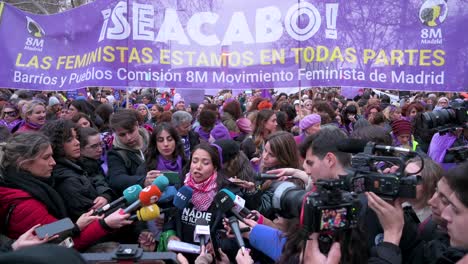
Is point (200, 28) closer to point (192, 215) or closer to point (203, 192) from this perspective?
point (203, 192)

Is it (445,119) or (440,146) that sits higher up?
(445,119)

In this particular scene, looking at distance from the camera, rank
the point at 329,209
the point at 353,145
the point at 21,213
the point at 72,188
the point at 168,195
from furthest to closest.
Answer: the point at 168,195
the point at 72,188
the point at 21,213
the point at 353,145
the point at 329,209

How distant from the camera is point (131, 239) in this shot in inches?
152

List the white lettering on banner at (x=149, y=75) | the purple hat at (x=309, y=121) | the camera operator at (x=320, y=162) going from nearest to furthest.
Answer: the camera operator at (x=320, y=162)
the purple hat at (x=309, y=121)
the white lettering on banner at (x=149, y=75)

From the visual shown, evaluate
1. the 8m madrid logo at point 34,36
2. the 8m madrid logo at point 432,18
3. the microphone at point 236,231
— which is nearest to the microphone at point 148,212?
the microphone at point 236,231

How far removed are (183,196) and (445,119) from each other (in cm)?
196

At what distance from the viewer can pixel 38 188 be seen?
314 cm

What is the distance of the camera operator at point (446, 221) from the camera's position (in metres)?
1.86

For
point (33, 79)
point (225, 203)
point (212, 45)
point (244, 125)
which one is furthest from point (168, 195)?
point (244, 125)

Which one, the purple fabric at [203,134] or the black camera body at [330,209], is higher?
the black camera body at [330,209]

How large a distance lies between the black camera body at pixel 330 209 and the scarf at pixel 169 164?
2.89m

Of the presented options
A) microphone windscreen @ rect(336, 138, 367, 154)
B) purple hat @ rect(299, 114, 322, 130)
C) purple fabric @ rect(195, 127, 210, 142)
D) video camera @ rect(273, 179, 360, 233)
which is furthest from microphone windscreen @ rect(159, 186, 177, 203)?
purple fabric @ rect(195, 127, 210, 142)

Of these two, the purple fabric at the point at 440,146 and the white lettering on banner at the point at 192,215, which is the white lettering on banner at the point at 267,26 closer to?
the purple fabric at the point at 440,146

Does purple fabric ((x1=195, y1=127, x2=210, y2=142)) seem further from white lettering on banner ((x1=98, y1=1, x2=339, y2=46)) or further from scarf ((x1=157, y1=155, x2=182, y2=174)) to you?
scarf ((x1=157, y1=155, x2=182, y2=174))
